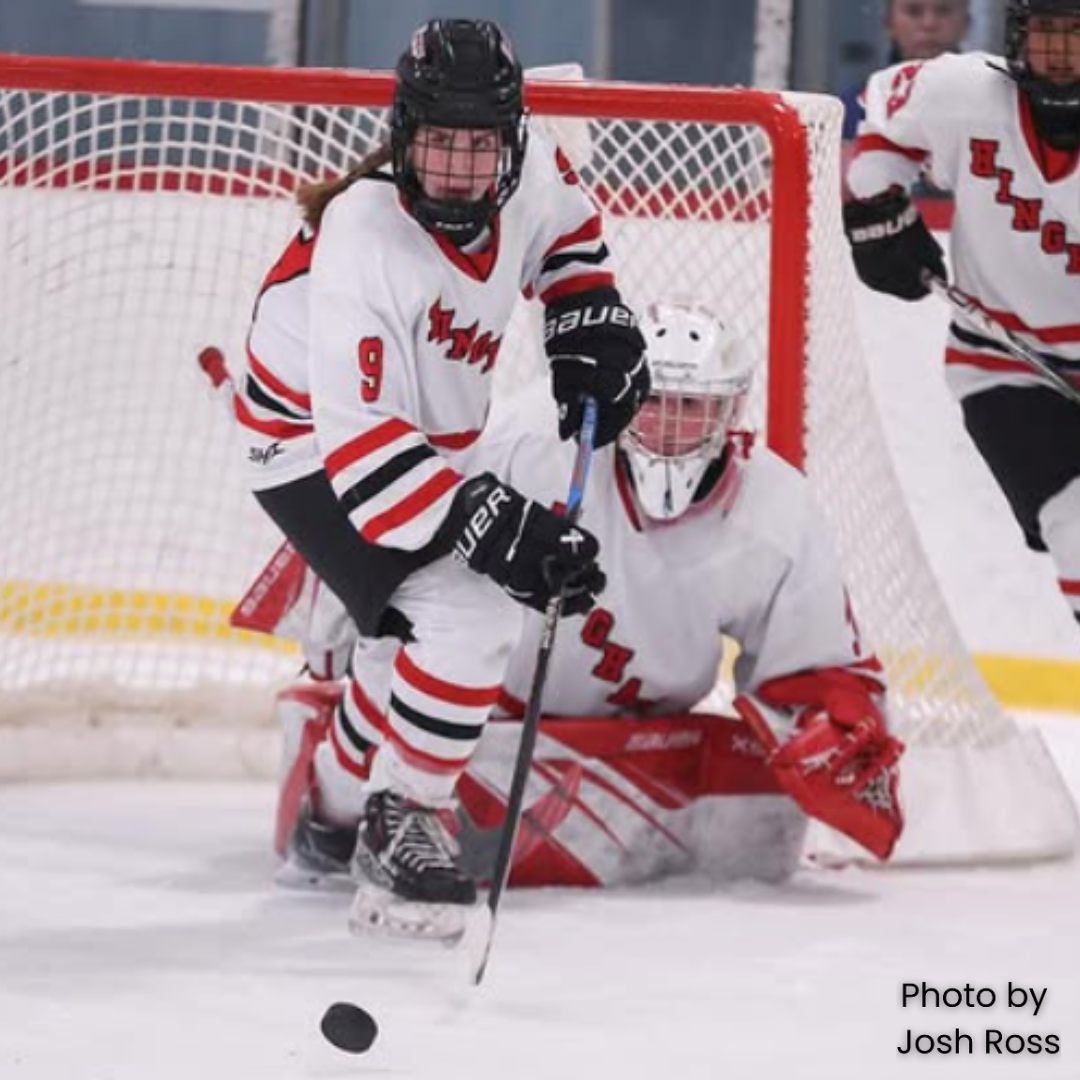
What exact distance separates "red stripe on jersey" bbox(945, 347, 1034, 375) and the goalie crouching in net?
38cm

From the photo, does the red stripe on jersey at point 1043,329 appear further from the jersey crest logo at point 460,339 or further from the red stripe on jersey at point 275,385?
the red stripe on jersey at point 275,385

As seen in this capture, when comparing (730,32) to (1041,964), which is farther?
(730,32)

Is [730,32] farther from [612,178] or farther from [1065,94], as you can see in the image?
[1065,94]

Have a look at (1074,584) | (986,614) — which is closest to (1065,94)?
(1074,584)

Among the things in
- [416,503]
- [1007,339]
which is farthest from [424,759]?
[1007,339]

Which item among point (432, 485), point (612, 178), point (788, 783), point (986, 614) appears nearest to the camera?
point (432, 485)

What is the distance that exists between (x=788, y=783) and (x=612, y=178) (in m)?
1.00

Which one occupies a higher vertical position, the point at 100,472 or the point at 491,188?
the point at 491,188

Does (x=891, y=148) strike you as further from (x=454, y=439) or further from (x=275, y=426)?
(x=275, y=426)

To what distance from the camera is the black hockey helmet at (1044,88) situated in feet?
12.0

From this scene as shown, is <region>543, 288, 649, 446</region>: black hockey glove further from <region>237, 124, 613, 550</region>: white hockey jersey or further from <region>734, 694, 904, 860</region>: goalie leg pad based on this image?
<region>734, 694, 904, 860</region>: goalie leg pad

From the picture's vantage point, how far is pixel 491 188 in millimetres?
3166

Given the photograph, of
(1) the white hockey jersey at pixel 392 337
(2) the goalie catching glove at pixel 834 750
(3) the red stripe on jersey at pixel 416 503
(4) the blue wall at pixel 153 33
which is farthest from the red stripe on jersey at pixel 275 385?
(4) the blue wall at pixel 153 33

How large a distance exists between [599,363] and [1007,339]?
0.72 metres
